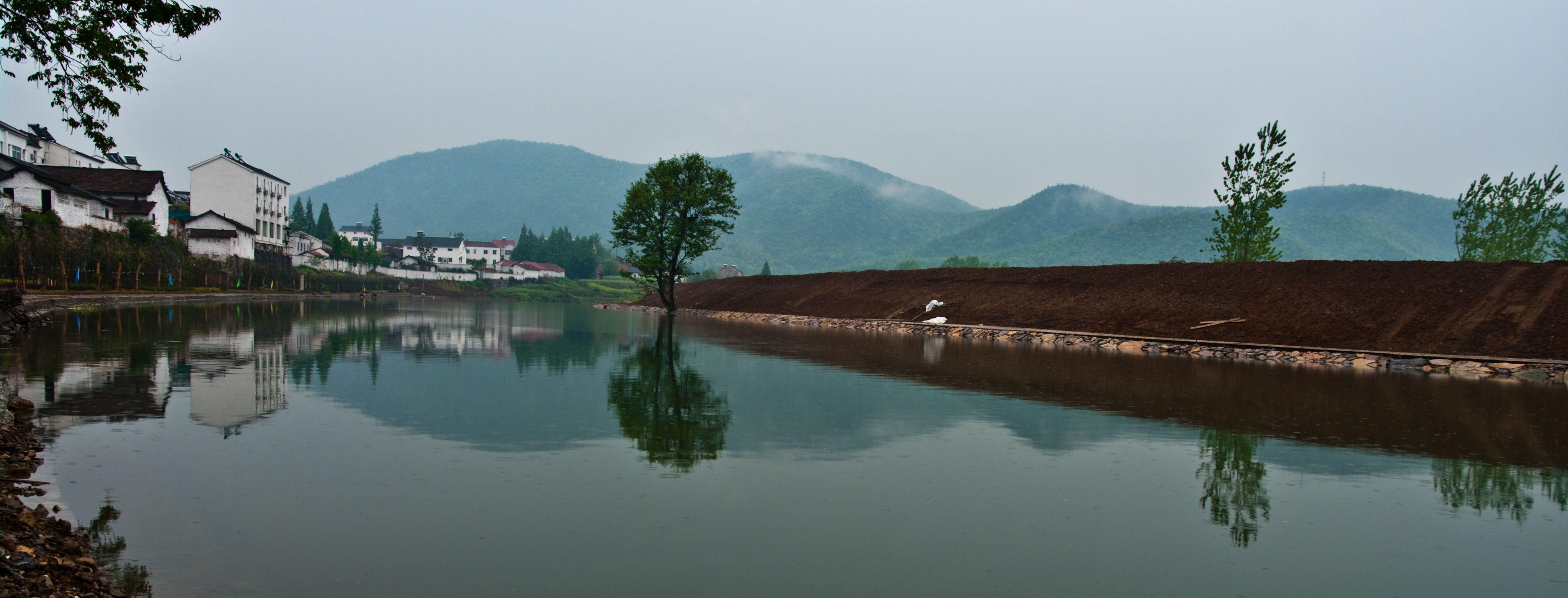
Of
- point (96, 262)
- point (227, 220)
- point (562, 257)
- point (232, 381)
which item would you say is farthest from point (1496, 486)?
point (562, 257)

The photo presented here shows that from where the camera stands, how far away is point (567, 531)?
8570 millimetres

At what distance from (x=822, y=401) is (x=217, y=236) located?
84222 millimetres

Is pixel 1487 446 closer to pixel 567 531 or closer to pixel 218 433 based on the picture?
pixel 567 531

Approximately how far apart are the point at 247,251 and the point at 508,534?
308 feet

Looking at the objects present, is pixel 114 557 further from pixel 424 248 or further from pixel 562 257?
pixel 562 257

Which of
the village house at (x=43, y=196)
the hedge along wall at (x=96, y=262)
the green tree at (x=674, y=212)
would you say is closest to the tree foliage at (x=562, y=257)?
the hedge along wall at (x=96, y=262)

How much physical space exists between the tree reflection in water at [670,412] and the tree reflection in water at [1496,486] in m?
9.88

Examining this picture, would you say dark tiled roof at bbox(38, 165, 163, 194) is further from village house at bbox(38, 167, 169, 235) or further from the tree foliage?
the tree foliage

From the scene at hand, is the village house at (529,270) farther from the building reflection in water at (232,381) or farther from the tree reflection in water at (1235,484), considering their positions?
the tree reflection in water at (1235,484)

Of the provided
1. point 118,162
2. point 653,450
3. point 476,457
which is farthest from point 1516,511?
point 118,162

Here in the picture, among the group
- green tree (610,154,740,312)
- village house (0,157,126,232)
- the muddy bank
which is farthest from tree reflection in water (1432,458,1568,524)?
village house (0,157,126,232)

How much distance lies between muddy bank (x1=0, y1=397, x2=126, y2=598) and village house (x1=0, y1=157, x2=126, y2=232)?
5664cm

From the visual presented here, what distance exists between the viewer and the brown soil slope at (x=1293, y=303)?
103 feet

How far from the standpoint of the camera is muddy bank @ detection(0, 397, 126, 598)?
605 cm
